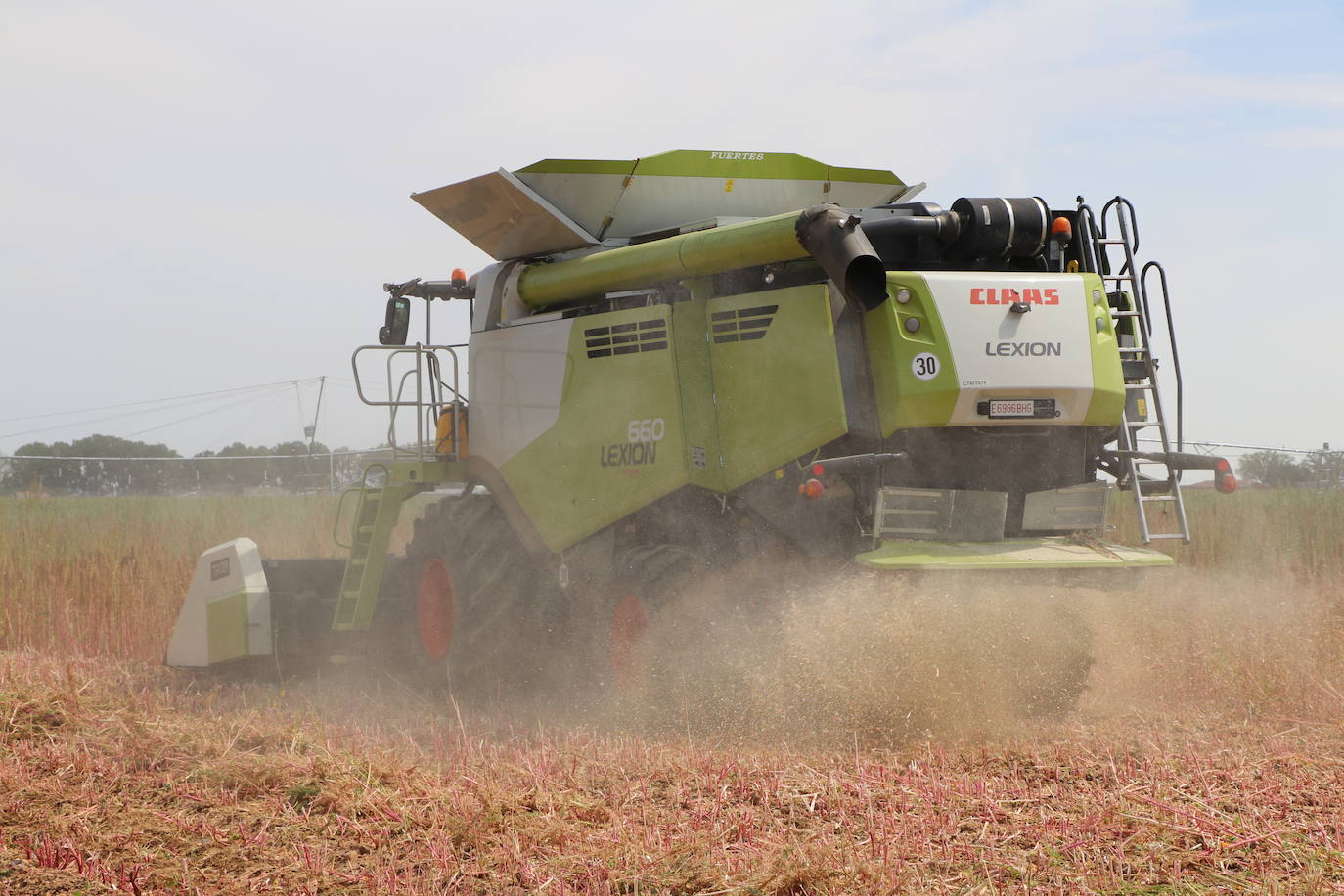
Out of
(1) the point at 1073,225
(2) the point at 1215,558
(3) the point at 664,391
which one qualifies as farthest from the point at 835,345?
(2) the point at 1215,558

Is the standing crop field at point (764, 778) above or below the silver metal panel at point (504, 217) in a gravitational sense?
below

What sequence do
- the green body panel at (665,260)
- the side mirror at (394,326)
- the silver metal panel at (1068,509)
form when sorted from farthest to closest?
the side mirror at (394,326)
the silver metal panel at (1068,509)
the green body panel at (665,260)

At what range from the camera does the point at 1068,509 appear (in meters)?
6.25

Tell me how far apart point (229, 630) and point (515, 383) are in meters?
2.42

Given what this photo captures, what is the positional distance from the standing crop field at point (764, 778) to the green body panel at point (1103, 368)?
34.4 inches

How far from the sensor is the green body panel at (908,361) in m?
5.71

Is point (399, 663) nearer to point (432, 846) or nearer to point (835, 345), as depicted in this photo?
point (835, 345)

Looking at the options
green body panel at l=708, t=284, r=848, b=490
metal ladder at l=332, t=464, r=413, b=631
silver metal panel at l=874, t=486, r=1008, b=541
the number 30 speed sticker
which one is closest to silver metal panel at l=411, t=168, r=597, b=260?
green body panel at l=708, t=284, r=848, b=490

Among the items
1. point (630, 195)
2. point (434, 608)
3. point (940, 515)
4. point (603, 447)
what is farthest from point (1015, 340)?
point (434, 608)

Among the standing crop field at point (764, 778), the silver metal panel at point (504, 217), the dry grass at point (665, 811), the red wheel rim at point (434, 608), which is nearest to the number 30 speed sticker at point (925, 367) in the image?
the standing crop field at point (764, 778)

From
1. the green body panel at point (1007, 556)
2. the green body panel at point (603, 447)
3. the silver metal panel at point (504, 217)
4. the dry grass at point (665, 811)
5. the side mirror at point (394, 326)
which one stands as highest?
the silver metal panel at point (504, 217)

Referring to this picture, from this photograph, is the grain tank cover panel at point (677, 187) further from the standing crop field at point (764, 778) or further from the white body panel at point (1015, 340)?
the standing crop field at point (764, 778)

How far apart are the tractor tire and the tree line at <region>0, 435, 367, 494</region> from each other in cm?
1479

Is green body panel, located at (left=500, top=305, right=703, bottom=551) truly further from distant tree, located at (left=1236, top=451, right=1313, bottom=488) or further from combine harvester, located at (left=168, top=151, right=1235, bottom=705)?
distant tree, located at (left=1236, top=451, right=1313, bottom=488)
